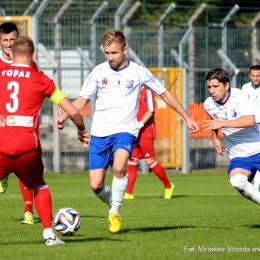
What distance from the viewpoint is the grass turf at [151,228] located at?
25.8 ft

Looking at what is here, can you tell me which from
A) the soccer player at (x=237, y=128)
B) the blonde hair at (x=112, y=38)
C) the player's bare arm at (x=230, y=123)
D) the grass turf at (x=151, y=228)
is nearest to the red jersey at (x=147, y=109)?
the grass turf at (x=151, y=228)

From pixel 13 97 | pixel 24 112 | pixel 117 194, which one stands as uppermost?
pixel 13 97

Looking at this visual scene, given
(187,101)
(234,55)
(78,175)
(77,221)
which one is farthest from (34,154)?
(234,55)

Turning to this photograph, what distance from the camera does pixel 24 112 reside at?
26.4ft

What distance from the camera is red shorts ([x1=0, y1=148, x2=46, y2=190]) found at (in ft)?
26.6

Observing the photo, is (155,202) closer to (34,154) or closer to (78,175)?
(34,154)

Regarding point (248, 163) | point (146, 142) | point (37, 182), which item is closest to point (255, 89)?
point (146, 142)

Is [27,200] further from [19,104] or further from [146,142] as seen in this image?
[146,142]

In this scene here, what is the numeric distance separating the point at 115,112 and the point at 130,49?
12.7 m

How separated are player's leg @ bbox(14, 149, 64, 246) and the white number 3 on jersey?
448 mm

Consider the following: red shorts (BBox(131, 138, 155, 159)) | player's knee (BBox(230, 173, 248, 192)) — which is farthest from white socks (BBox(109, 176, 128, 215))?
red shorts (BBox(131, 138, 155, 159))

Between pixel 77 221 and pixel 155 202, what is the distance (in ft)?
16.2

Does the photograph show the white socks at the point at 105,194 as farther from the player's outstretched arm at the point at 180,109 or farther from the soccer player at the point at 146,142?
the soccer player at the point at 146,142

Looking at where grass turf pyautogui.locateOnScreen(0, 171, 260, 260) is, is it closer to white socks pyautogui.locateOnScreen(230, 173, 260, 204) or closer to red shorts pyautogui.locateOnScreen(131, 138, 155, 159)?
white socks pyautogui.locateOnScreen(230, 173, 260, 204)
